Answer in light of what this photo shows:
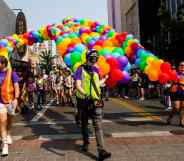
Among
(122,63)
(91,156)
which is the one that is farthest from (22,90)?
(91,156)

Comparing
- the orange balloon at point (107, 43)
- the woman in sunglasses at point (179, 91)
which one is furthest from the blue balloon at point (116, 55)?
the woman in sunglasses at point (179, 91)

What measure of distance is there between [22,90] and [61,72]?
411cm

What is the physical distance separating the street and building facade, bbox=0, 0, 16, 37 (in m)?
21.5

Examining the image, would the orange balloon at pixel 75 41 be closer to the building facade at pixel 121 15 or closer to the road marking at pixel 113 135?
the road marking at pixel 113 135

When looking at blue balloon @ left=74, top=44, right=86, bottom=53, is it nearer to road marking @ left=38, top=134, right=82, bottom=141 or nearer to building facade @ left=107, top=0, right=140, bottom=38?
road marking @ left=38, top=134, right=82, bottom=141

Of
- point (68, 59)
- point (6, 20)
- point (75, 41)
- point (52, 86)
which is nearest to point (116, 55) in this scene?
point (68, 59)

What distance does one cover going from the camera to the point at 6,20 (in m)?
34.2

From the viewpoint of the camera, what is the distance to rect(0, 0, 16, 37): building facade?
104 feet

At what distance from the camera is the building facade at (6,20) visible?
3160cm

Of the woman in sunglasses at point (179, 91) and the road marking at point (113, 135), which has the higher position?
the woman in sunglasses at point (179, 91)

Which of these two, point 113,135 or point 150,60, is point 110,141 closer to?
point 113,135

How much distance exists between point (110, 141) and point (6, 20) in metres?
27.8

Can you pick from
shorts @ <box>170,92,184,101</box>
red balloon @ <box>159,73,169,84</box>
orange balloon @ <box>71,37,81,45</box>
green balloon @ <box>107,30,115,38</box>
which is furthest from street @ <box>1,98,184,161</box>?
green balloon @ <box>107,30,115,38</box>

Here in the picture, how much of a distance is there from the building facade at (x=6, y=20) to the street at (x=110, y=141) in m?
21.5
